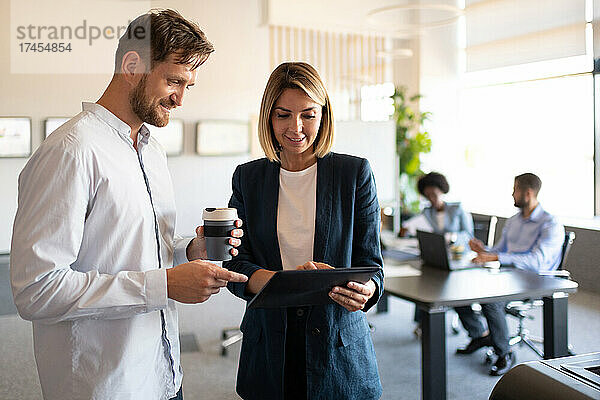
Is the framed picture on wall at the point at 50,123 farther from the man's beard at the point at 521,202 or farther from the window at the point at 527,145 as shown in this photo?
the window at the point at 527,145

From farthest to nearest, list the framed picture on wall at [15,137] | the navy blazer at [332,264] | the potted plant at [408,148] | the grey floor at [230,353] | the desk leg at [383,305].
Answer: the potted plant at [408,148]
the desk leg at [383,305]
the grey floor at [230,353]
the framed picture on wall at [15,137]
the navy blazer at [332,264]

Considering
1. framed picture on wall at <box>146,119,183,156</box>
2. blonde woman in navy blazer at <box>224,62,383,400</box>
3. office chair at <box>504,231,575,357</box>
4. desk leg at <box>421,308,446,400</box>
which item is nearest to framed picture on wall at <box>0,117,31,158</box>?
framed picture on wall at <box>146,119,183,156</box>

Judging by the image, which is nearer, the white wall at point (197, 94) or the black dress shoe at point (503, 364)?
the white wall at point (197, 94)

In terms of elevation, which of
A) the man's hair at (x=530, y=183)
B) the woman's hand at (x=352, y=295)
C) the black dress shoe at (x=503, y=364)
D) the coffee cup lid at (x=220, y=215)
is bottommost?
the black dress shoe at (x=503, y=364)

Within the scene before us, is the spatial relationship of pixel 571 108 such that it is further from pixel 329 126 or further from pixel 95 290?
pixel 95 290

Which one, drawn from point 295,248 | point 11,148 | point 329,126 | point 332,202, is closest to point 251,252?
point 295,248

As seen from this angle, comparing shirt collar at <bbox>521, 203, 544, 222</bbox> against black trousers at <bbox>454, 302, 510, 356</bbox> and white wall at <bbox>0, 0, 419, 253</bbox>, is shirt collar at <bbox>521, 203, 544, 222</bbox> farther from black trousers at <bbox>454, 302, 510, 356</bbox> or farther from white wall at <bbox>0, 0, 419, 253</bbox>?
white wall at <bbox>0, 0, 419, 253</bbox>

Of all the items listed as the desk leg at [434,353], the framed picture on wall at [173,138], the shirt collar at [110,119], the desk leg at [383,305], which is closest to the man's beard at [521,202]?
the desk leg at [383,305]

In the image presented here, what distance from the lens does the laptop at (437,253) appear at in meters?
3.90

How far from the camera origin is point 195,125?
444 cm

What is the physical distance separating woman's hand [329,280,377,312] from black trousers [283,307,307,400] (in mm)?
179

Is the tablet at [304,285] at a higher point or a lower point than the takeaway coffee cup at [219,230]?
lower

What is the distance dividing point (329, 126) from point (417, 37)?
689cm

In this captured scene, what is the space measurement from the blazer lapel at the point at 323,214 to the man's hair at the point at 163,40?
521 mm
